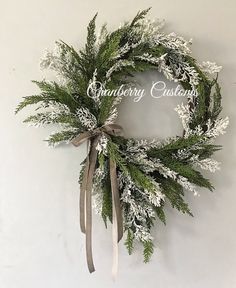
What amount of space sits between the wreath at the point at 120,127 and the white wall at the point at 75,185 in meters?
0.07

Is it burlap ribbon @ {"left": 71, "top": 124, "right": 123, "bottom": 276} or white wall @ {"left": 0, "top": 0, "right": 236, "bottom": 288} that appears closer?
burlap ribbon @ {"left": 71, "top": 124, "right": 123, "bottom": 276}

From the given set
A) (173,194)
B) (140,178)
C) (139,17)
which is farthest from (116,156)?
(139,17)

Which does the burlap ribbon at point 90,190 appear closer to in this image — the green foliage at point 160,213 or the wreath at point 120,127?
the wreath at point 120,127

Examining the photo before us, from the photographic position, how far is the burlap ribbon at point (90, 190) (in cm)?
84

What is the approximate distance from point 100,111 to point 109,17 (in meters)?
0.29

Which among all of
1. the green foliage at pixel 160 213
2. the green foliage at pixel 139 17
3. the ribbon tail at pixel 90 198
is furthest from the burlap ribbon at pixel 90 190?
the green foliage at pixel 139 17

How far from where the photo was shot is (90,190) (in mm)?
841

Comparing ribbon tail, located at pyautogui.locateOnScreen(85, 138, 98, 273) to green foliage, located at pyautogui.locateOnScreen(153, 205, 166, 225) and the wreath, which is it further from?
green foliage, located at pyautogui.locateOnScreen(153, 205, 166, 225)

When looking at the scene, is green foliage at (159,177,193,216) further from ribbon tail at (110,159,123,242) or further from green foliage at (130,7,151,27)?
green foliage at (130,7,151,27)

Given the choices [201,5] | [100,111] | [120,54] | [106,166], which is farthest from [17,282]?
[201,5]

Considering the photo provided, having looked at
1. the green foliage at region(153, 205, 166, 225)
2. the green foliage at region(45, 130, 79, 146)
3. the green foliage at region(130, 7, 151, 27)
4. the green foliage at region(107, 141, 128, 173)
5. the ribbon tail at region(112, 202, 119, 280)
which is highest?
the green foliage at region(130, 7, 151, 27)

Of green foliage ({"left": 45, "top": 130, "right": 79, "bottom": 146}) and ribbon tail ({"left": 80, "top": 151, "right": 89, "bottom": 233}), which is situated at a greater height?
green foliage ({"left": 45, "top": 130, "right": 79, "bottom": 146})

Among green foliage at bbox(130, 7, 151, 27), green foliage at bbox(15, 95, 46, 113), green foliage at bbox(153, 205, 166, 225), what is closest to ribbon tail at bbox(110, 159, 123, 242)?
green foliage at bbox(153, 205, 166, 225)

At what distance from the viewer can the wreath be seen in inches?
33.7
